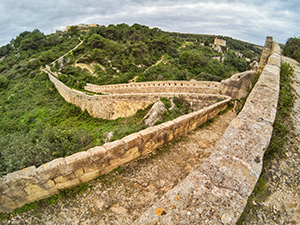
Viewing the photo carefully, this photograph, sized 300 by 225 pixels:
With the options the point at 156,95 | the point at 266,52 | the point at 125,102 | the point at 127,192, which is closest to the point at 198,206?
the point at 127,192

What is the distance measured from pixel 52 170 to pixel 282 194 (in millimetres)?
3470

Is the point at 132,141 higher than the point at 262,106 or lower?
lower

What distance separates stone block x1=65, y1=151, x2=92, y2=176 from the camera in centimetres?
274

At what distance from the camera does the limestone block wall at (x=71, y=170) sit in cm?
245

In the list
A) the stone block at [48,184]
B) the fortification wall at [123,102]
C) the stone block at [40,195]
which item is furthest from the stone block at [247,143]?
the fortification wall at [123,102]

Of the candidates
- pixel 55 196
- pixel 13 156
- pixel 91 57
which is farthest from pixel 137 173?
pixel 91 57

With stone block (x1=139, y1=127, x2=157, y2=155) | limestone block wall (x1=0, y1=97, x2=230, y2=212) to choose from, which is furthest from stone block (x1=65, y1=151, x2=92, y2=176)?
stone block (x1=139, y1=127, x2=157, y2=155)

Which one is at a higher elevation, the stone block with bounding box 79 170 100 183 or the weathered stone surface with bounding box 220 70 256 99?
the weathered stone surface with bounding box 220 70 256 99

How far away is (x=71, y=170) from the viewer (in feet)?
9.08

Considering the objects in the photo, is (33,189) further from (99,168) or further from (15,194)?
(99,168)

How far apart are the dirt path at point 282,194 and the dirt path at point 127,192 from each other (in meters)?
1.66

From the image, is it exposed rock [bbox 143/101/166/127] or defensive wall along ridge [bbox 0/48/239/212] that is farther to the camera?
exposed rock [bbox 143/101/166/127]

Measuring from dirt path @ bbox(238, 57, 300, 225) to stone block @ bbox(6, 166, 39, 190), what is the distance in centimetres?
307

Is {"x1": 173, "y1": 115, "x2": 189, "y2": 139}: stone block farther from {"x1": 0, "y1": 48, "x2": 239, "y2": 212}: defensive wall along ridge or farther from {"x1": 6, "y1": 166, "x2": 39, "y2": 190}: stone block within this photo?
{"x1": 6, "y1": 166, "x2": 39, "y2": 190}: stone block
